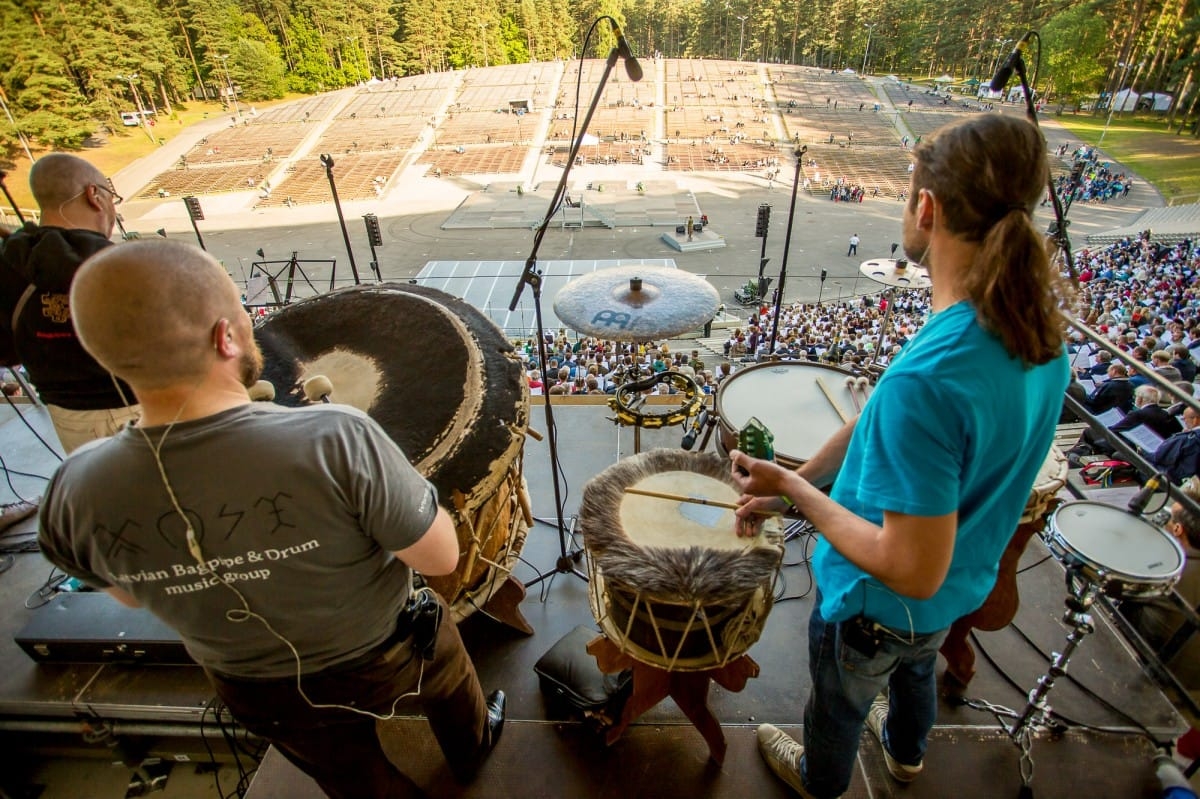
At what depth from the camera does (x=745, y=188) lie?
31.8 metres

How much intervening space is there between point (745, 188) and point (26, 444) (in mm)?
32468

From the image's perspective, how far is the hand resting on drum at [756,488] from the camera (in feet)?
5.27

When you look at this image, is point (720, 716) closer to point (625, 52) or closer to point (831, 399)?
point (831, 399)

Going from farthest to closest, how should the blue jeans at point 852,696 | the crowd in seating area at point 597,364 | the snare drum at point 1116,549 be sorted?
the crowd in seating area at point 597,364, the snare drum at point 1116,549, the blue jeans at point 852,696

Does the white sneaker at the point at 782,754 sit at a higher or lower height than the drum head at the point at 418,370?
lower

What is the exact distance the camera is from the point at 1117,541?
215cm

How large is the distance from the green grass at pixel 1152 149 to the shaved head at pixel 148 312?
36.2m

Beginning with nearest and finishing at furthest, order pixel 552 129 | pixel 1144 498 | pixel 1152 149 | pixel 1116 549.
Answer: pixel 1116 549, pixel 1144 498, pixel 1152 149, pixel 552 129

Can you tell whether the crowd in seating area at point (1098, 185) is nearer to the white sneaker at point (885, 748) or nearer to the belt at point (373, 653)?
the white sneaker at point (885, 748)

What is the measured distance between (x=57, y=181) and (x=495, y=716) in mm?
3089

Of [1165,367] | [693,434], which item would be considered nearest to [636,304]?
[693,434]

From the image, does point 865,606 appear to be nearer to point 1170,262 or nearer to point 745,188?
point 1170,262

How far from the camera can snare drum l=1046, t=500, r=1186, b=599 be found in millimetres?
1998

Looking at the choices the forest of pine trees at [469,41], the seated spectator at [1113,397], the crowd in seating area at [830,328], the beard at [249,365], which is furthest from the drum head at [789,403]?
the forest of pine trees at [469,41]
